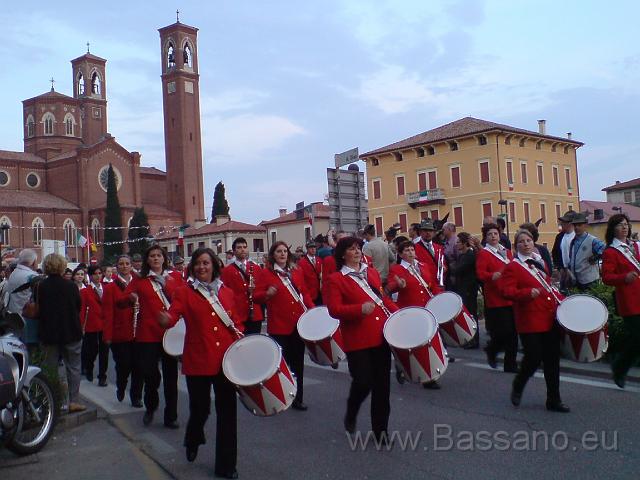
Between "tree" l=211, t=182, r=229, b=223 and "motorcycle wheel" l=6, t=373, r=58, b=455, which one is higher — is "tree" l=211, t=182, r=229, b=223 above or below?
above

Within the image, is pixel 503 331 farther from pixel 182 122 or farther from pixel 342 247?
pixel 182 122

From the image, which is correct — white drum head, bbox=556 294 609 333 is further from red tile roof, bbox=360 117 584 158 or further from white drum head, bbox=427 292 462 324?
red tile roof, bbox=360 117 584 158

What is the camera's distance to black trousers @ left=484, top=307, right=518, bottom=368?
30.5 feet

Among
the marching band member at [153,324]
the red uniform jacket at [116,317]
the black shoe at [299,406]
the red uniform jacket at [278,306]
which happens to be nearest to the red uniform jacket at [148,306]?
the marching band member at [153,324]

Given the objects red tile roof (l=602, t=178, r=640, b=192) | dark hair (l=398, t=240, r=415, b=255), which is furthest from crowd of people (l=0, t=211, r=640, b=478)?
red tile roof (l=602, t=178, r=640, b=192)

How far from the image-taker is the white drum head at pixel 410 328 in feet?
19.7

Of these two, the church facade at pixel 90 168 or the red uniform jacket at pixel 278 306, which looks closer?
the red uniform jacket at pixel 278 306

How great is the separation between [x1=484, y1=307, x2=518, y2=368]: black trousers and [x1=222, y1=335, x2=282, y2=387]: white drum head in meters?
4.65

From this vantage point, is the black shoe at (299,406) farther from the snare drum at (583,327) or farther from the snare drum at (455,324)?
the snare drum at (583,327)

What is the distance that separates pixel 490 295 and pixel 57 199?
77797 mm

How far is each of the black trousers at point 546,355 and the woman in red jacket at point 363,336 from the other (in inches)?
65.0

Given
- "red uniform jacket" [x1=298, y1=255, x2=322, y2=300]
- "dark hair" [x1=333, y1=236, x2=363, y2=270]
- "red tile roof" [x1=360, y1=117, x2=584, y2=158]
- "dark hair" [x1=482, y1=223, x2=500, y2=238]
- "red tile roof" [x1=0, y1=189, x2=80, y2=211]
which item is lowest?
"red uniform jacket" [x1=298, y1=255, x2=322, y2=300]

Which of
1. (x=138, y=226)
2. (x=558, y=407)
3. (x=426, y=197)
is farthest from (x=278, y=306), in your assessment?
(x=138, y=226)

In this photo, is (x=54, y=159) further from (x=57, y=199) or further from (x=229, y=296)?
(x=229, y=296)
